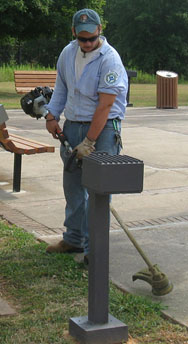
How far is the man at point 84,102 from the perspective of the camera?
4.38 metres

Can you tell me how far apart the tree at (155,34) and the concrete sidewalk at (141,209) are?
47066 millimetres

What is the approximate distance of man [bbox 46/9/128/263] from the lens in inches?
172

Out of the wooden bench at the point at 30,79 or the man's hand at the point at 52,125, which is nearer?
the man's hand at the point at 52,125

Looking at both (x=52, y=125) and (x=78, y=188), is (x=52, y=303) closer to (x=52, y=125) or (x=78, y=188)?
(x=78, y=188)

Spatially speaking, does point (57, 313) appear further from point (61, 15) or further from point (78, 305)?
point (61, 15)

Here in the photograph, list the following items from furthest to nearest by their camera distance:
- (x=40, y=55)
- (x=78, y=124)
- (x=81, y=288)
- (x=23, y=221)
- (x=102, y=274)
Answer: (x=40, y=55) → (x=23, y=221) → (x=78, y=124) → (x=81, y=288) → (x=102, y=274)

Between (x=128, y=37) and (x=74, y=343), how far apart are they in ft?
189

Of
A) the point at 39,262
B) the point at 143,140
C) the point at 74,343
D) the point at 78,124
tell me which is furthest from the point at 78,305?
the point at 143,140

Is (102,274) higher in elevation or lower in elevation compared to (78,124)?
lower

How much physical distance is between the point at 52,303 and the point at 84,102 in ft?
4.58

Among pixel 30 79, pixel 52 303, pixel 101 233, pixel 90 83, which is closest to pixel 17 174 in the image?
pixel 90 83

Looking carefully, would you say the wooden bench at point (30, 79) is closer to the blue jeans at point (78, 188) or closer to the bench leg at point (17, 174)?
the bench leg at point (17, 174)

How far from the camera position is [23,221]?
5809mm

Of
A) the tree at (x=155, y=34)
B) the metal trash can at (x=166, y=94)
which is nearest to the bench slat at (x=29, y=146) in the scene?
the metal trash can at (x=166, y=94)
